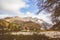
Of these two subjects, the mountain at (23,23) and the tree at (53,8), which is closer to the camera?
the tree at (53,8)

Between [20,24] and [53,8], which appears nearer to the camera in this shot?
[53,8]

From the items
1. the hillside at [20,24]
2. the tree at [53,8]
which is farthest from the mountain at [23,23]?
the tree at [53,8]

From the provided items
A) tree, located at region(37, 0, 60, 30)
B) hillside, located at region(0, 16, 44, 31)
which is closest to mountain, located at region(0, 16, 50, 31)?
hillside, located at region(0, 16, 44, 31)

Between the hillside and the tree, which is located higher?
the tree

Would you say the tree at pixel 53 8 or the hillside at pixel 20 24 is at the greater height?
the tree at pixel 53 8

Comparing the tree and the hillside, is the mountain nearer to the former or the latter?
the hillside

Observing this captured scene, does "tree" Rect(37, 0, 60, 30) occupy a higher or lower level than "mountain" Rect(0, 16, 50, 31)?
higher

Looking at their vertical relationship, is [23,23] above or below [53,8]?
below

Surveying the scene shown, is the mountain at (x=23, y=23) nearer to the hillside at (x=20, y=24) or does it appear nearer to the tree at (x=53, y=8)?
the hillside at (x=20, y=24)

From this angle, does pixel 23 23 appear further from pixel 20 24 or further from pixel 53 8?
pixel 53 8

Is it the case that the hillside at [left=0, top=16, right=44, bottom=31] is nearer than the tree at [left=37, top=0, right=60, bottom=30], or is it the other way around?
the tree at [left=37, top=0, right=60, bottom=30]

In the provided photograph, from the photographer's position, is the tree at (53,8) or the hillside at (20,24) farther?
the hillside at (20,24)

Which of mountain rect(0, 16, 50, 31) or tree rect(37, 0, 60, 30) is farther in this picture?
mountain rect(0, 16, 50, 31)

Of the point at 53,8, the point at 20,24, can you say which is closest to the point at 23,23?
the point at 20,24
